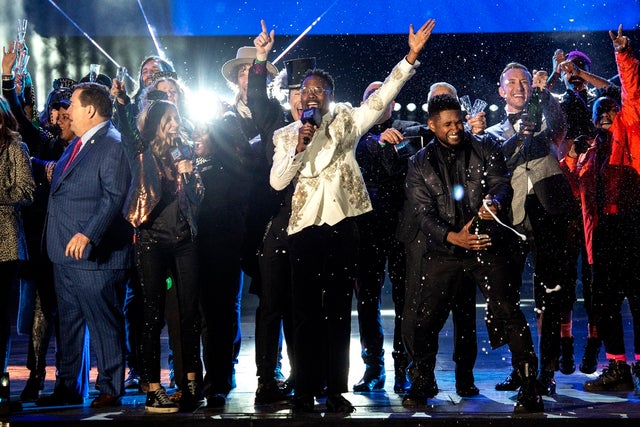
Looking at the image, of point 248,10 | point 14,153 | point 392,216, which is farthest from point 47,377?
point 248,10

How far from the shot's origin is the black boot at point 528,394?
18.6ft

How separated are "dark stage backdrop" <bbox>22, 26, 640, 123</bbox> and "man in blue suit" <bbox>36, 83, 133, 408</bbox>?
6.43m

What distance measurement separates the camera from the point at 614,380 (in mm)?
6551

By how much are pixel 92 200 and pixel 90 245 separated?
1.14 ft

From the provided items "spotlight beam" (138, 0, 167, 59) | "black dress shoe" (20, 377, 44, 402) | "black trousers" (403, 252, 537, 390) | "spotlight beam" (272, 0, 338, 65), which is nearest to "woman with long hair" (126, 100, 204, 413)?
"black dress shoe" (20, 377, 44, 402)

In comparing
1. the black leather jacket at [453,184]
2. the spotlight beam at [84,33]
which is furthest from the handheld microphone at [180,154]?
the spotlight beam at [84,33]

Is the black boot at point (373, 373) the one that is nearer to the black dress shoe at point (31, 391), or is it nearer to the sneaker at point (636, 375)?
the sneaker at point (636, 375)

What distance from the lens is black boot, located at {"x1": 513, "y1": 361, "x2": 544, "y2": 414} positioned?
5676mm

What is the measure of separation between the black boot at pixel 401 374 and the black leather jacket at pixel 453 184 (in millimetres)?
968

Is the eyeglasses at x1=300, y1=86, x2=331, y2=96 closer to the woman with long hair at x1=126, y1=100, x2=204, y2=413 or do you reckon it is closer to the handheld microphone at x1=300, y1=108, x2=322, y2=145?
the handheld microphone at x1=300, y1=108, x2=322, y2=145

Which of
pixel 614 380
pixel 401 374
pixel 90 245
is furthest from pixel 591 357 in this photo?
pixel 90 245

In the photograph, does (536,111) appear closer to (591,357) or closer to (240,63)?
(591,357)

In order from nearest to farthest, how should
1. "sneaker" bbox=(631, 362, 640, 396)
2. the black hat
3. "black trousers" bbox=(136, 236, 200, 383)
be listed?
1. "black trousers" bbox=(136, 236, 200, 383)
2. "sneaker" bbox=(631, 362, 640, 396)
3. the black hat

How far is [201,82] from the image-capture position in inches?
507
